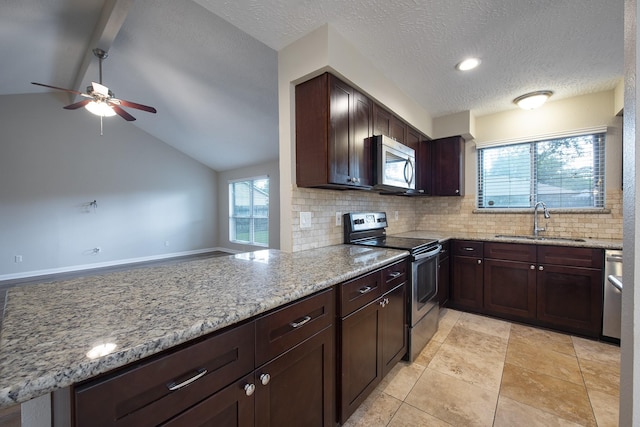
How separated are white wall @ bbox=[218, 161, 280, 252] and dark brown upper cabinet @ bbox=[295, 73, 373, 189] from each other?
13.8 feet

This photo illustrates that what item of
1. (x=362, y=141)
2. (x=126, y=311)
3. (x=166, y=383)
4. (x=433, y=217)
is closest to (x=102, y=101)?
(x=362, y=141)

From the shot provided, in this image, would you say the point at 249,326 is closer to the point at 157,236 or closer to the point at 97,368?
the point at 97,368

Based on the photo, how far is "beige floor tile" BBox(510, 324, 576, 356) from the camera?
7.41ft

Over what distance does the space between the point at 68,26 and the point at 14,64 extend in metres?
1.62

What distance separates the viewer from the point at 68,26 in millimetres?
3172

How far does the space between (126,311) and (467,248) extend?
3.18 meters

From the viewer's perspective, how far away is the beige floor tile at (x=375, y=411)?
1.50 metres

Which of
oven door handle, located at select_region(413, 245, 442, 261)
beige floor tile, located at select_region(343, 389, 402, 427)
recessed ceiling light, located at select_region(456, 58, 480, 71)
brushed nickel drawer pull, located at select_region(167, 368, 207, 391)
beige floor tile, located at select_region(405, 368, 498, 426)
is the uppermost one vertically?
recessed ceiling light, located at select_region(456, 58, 480, 71)

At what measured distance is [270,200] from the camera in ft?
21.3

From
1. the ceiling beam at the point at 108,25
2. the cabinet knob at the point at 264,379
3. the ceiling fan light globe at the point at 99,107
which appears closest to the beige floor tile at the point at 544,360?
the cabinet knob at the point at 264,379

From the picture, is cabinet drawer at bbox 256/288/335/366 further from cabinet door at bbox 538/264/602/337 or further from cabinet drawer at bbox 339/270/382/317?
cabinet door at bbox 538/264/602/337

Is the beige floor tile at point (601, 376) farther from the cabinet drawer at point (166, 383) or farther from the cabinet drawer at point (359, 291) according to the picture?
the cabinet drawer at point (166, 383)

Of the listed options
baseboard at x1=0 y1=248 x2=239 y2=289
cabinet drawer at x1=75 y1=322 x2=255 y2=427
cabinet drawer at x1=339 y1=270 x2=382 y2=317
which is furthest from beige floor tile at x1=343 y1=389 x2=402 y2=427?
baseboard at x1=0 y1=248 x2=239 y2=289

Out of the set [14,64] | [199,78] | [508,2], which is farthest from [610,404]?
[14,64]
